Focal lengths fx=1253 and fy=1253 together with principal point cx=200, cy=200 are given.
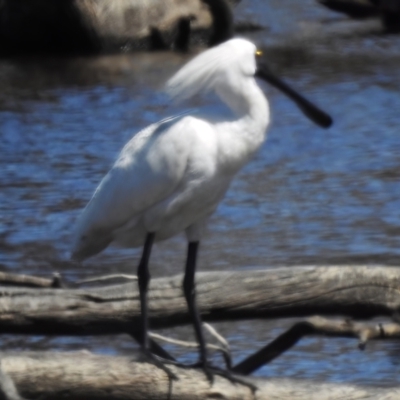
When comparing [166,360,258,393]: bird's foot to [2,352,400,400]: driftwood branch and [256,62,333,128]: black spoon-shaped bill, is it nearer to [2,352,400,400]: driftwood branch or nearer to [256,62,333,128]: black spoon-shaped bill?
[2,352,400,400]: driftwood branch

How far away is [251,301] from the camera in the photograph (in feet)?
15.3

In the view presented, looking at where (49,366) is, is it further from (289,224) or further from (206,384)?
(289,224)

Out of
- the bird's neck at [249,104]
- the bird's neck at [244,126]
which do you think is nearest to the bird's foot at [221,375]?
the bird's neck at [244,126]

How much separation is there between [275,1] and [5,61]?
6.98m

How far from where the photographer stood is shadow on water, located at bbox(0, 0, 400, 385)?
619cm

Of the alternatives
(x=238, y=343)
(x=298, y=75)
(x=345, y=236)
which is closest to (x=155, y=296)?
(x=238, y=343)

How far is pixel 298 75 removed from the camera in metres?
14.7

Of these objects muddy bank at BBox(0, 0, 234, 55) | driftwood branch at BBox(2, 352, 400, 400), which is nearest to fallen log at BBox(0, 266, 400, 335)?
driftwood branch at BBox(2, 352, 400, 400)

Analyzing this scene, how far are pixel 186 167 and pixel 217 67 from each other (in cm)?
39

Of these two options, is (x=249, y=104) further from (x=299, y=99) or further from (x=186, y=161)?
→ (x=299, y=99)

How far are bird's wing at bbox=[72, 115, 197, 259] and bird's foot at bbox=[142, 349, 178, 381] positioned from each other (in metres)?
0.51

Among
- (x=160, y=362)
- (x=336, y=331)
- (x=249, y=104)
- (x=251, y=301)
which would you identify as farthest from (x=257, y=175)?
(x=336, y=331)

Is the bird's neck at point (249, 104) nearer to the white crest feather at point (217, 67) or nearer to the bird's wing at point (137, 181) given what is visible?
the white crest feather at point (217, 67)

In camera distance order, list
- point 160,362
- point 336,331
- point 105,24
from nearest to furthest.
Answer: point 336,331, point 160,362, point 105,24
